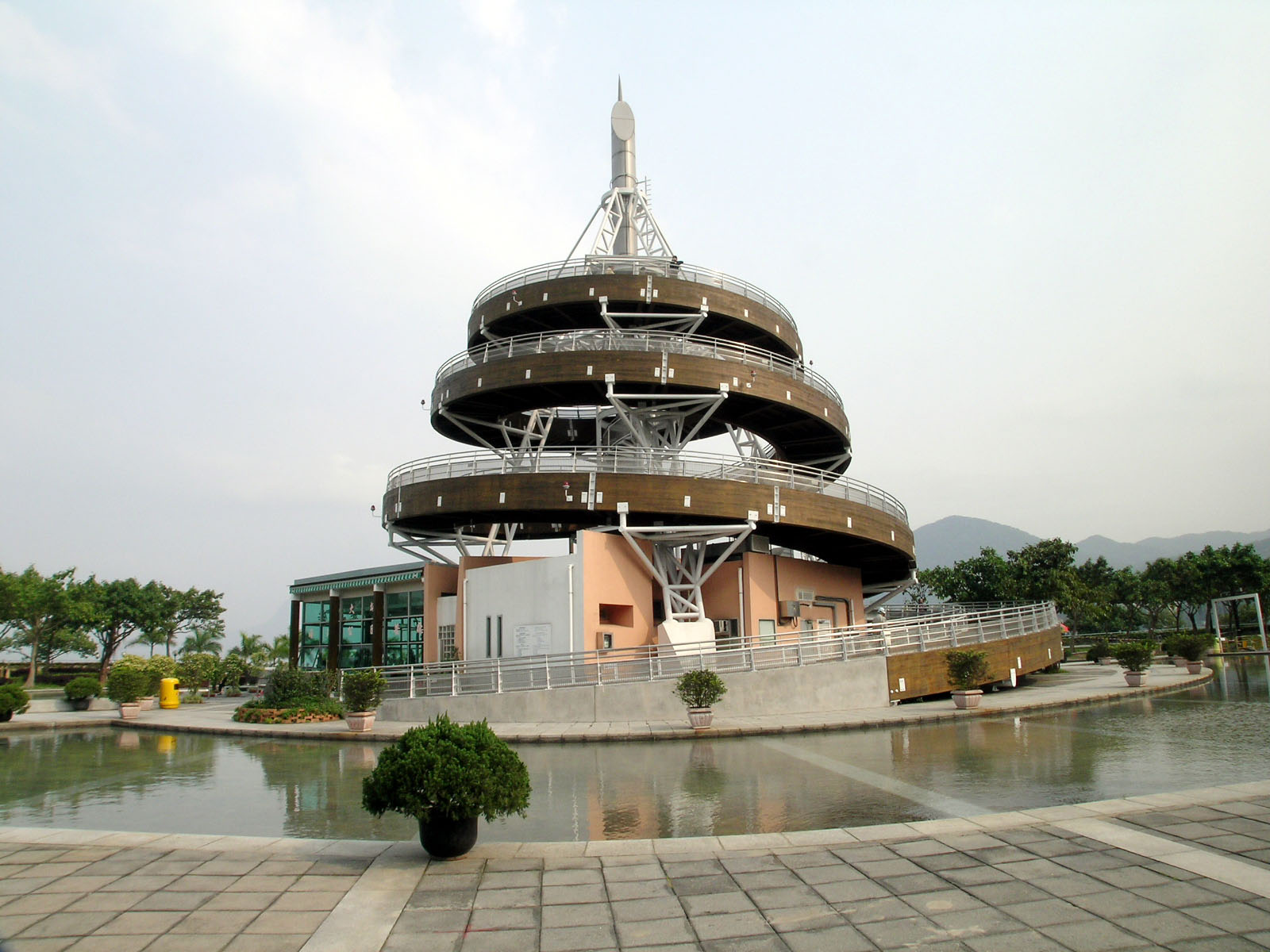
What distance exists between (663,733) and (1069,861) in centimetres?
1289

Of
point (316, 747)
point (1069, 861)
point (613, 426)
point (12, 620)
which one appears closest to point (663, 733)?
point (316, 747)

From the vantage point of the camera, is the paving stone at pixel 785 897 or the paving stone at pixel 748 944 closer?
the paving stone at pixel 748 944

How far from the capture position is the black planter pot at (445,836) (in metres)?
8.02

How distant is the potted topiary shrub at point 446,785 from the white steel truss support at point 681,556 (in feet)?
68.1

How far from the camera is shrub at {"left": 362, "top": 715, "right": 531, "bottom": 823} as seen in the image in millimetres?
7898

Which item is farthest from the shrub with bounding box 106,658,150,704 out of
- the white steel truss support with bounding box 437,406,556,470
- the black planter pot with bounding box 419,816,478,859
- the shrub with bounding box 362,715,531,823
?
the black planter pot with bounding box 419,816,478,859

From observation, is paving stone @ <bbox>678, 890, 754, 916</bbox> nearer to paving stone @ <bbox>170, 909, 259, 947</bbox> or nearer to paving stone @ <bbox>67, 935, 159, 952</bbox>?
paving stone @ <bbox>170, 909, 259, 947</bbox>

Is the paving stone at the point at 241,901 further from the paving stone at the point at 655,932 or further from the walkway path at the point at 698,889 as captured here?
the paving stone at the point at 655,932

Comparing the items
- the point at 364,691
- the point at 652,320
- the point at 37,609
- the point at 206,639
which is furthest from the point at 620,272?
the point at 206,639

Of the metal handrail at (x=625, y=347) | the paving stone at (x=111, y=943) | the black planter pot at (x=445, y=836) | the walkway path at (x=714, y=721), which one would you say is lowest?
the walkway path at (x=714, y=721)

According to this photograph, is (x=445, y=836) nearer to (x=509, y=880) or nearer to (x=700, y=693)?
(x=509, y=880)

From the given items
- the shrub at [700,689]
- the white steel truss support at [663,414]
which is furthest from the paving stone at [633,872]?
the white steel truss support at [663,414]

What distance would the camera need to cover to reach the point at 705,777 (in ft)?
45.3

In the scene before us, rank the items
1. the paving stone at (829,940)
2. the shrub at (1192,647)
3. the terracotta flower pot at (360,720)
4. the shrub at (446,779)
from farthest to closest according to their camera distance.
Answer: the shrub at (1192,647) < the terracotta flower pot at (360,720) < the shrub at (446,779) < the paving stone at (829,940)
